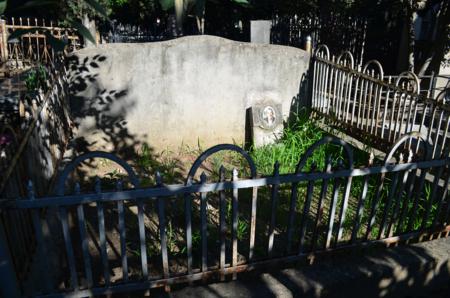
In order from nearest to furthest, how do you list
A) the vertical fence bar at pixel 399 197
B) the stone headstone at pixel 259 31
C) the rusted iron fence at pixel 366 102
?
the vertical fence bar at pixel 399 197, the rusted iron fence at pixel 366 102, the stone headstone at pixel 259 31

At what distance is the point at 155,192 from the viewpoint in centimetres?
254

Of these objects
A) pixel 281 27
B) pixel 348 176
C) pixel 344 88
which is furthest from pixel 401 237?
pixel 281 27

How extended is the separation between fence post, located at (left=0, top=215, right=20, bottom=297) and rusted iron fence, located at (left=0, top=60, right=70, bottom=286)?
0.09 m

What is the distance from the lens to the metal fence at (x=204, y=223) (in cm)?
254

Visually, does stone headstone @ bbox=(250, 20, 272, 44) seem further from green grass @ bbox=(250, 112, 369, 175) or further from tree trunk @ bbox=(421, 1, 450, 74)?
tree trunk @ bbox=(421, 1, 450, 74)

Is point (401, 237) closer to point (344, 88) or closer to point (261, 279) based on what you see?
point (261, 279)

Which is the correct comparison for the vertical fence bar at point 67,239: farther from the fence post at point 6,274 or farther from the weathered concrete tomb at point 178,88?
the weathered concrete tomb at point 178,88

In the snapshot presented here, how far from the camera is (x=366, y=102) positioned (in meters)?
6.17

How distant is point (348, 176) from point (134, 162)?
3.99m

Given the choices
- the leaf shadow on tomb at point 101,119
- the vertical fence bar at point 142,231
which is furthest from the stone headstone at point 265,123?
the vertical fence bar at point 142,231

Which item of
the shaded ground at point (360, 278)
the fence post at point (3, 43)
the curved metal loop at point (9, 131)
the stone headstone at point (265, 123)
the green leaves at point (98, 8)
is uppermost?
the green leaves at point (98, 8)

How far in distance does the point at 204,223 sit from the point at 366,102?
4.29 m

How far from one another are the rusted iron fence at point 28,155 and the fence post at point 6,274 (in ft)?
0.29

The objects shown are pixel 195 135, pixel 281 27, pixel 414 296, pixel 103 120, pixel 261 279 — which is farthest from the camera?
pixel 281 27
